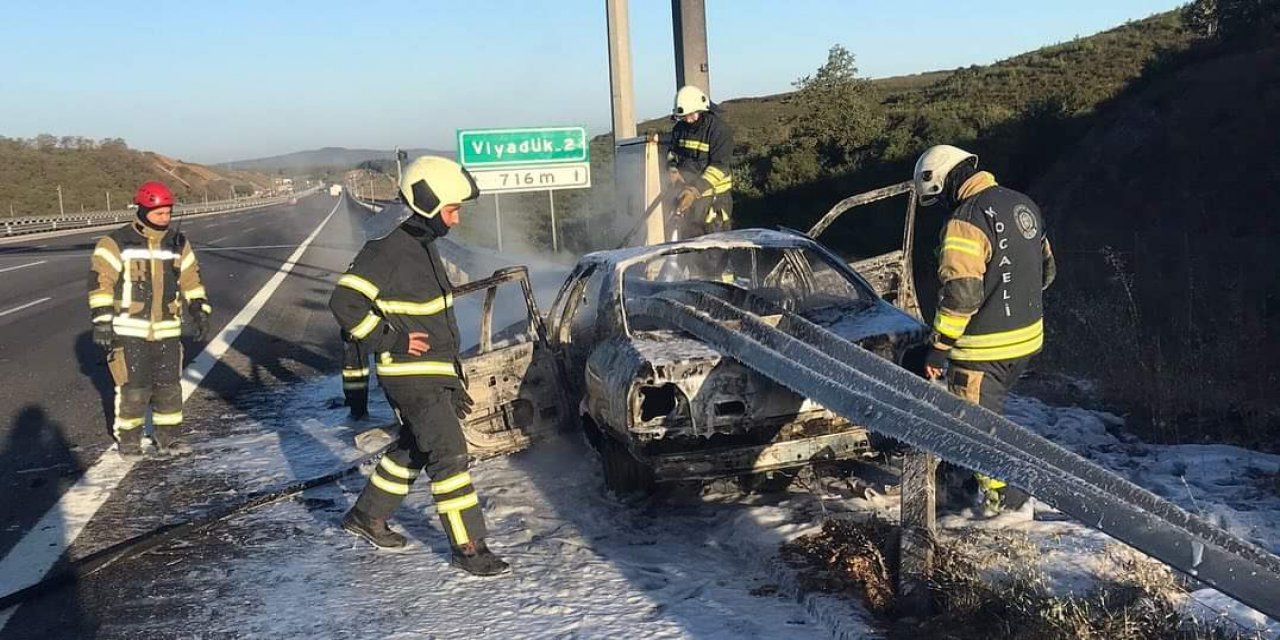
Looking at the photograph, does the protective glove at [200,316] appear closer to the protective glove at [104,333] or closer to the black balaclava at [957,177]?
the protective glove at [104,333]

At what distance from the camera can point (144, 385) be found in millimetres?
6570

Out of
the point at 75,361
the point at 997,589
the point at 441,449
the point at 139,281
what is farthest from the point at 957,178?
the point at 75,361

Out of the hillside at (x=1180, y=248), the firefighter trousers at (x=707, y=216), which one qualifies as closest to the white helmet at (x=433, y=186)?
the hillside at (x=1180, y=248)

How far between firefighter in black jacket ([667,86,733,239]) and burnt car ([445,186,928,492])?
2.28m

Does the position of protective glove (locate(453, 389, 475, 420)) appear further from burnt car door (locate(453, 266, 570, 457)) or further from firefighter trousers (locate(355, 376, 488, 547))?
firefighter trousers (locate(355, 376, 488, 547))

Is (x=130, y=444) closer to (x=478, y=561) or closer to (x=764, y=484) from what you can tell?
(x=478, y=561)

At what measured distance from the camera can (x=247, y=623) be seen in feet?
12.8

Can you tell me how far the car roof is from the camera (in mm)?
5816

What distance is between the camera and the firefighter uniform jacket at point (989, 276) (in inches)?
169

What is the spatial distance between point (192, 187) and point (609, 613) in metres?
127

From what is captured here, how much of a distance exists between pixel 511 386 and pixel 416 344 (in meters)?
1.55

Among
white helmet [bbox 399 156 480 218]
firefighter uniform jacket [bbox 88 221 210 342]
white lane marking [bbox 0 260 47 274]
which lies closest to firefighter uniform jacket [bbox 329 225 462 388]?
white helmet [bbox 399 156 480 218]

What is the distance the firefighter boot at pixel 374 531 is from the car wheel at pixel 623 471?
1.19m

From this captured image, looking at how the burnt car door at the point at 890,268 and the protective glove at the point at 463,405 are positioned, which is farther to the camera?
the burnt car door at the point at 890,268
